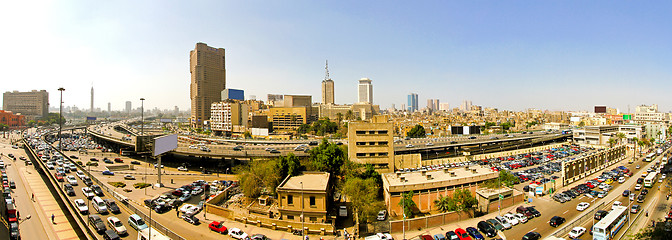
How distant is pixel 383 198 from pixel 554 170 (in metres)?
A: 30.5

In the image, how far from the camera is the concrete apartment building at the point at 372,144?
4184cm

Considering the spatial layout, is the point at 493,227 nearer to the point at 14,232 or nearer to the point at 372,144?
the point at 372,144

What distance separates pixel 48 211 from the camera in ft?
103

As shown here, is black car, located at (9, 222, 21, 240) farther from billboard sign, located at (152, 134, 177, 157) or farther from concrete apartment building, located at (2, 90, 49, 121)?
concrete apartment building, located at (2, 90, 49, 121)

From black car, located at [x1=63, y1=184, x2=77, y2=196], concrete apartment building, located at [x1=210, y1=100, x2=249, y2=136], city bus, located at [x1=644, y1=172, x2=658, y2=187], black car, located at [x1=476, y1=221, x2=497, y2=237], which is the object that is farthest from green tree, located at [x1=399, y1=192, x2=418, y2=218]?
concrete apartment building, located at [x1=210, y1=100, x2=249, y2=136]

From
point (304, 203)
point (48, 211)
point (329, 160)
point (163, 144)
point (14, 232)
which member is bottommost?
point (48, 211)

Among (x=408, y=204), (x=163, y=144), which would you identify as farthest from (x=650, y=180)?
(x=163, y=144)

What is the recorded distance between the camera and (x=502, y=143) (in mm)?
76938

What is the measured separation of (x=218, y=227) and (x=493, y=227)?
68.3ft

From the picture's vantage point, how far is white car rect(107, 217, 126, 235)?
23.5m

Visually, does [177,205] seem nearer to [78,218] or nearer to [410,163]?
[78,218]

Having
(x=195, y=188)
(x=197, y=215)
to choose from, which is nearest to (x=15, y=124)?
(x=195, y=188)

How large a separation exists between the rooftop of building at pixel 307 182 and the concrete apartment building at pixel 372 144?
36.2 feet

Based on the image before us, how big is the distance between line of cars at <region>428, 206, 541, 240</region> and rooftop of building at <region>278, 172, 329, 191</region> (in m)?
9.26
